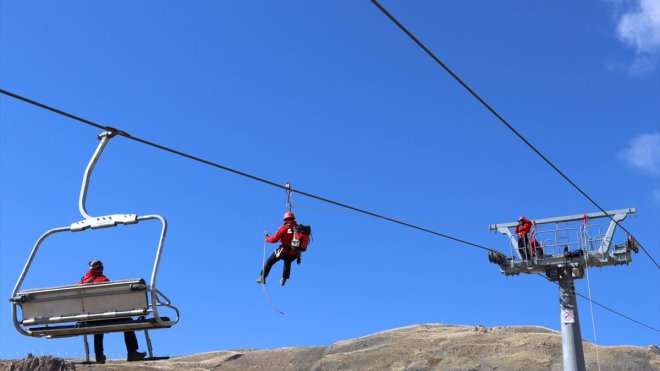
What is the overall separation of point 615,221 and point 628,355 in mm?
25386

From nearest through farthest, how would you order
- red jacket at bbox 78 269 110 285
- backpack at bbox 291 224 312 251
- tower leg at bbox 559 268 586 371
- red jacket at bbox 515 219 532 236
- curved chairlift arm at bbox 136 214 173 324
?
curved chairlift arm at bbox 136 214 173 324 → red jacket at bbox 78 269 110 285 → backpack at bbox 291 224 312 251 → tower leg at bbox 559 268 586 371 → red jacket at bbox 515 219 532 236

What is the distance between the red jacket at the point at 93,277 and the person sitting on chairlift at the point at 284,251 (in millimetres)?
3585

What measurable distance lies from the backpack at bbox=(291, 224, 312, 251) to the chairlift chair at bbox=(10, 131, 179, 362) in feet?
15.0

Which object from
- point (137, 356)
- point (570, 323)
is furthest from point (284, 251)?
point (570, 323)

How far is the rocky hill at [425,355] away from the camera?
5222 cm

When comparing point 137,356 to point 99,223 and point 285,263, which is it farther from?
point 285,263

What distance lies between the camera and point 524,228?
3147 centimetres

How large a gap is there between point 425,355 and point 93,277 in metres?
46.2

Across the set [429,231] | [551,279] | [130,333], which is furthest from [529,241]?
[130,333]

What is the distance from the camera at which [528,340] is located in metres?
56.0

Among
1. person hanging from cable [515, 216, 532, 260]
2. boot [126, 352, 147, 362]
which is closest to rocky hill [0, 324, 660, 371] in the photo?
person hanging from cable [515, 216, 532, 260]

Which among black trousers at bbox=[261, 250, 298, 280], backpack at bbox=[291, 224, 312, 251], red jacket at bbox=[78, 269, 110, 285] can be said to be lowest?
red jacket at bbox=[78, 269, 110, 285]

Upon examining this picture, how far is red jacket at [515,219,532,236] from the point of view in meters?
31.3

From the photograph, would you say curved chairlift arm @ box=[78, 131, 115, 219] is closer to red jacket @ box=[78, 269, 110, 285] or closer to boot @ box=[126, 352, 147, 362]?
red jacket @ box=[78, 269, 110, 285]
